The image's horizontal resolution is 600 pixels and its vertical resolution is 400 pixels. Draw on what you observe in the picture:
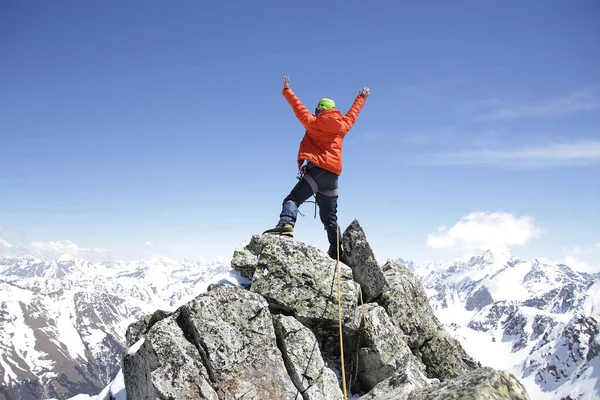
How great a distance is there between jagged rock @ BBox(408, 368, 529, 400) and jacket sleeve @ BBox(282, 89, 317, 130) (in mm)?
9526

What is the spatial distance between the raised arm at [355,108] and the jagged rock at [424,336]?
6686 mm

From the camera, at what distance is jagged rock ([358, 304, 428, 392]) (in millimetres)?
12125

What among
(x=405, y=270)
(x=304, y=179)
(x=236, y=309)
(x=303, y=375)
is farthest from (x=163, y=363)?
(x=405, y=270)

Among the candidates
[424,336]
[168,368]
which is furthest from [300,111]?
[424,336]

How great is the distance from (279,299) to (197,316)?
2745 mm

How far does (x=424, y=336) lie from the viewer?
50.2ft

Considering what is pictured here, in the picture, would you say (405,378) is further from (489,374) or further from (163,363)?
(163,363)

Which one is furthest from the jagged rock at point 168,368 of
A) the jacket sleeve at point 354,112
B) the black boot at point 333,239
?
the jacket sleeve at point 354,112

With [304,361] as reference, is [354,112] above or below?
above

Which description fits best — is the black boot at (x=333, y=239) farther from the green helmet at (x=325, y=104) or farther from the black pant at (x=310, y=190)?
the green helmet at (x=325, y=104)

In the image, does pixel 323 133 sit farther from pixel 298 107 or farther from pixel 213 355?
pixel 213 355

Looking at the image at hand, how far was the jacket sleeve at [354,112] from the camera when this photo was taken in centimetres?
1452

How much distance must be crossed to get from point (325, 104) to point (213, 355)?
929cm

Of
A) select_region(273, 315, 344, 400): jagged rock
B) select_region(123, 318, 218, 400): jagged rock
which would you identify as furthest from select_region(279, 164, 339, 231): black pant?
select_region(123, 318, 218, 400): jagged rock
